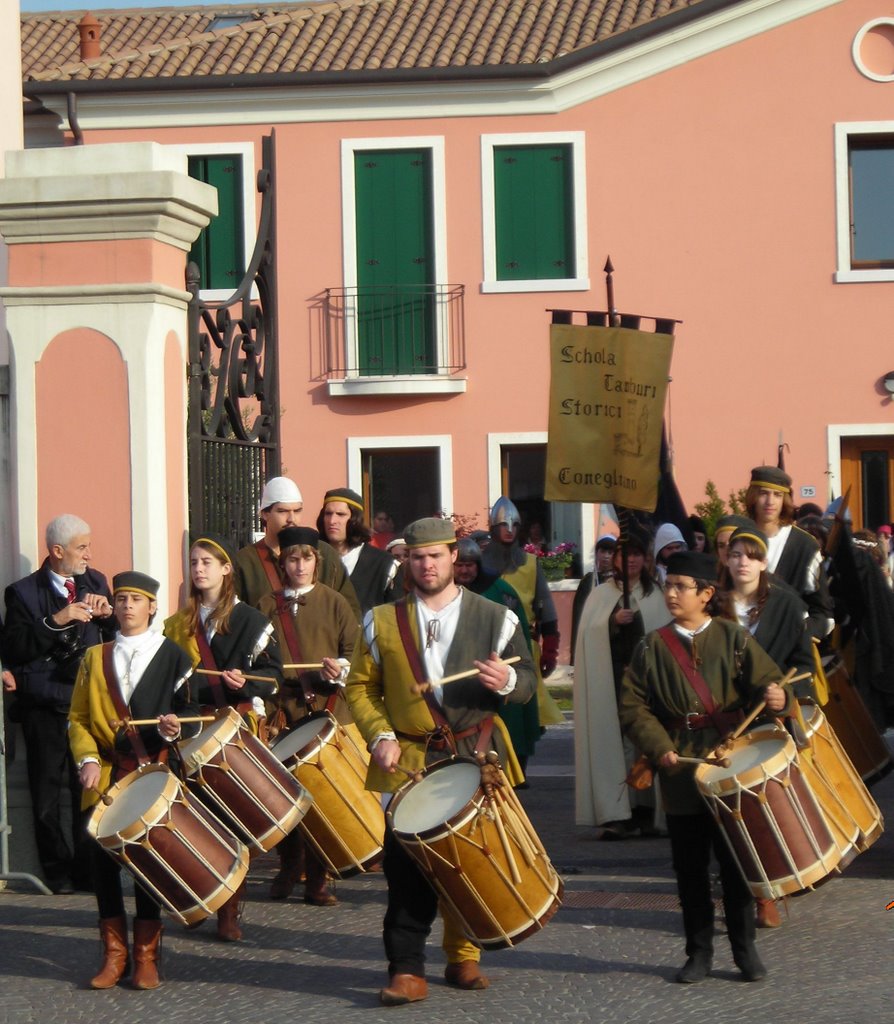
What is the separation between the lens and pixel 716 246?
75.4 feet

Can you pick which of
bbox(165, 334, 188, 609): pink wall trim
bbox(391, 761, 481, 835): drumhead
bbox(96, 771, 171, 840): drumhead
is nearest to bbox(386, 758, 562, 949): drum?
bbox(391, 761, 481, 835): drumhead

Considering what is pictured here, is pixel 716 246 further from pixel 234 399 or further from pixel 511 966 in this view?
pixel 511 966

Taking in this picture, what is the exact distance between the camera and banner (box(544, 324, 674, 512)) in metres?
9.19

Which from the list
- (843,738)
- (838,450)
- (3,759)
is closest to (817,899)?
(843,738)

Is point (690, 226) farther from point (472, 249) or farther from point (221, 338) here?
point (221, 338)

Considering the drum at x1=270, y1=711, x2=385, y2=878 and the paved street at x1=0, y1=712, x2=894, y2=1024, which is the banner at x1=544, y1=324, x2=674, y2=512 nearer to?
the drum at x1=270, y1=711, x2=385, y2=878

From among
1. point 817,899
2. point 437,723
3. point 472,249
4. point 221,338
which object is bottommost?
point 817,899

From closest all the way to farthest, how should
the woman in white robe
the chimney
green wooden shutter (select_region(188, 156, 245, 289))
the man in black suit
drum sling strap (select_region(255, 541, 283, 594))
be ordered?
the man in black suit
drum sling strap (select_region(255, 541, 283, 594))
the woman in white robe
green wooden shutter (select_region(188, 156, 245, 289))
the chimney

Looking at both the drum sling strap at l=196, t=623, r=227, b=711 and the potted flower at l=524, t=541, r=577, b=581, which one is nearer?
the drum sling strap at l=196, t=623, r=227, b=711

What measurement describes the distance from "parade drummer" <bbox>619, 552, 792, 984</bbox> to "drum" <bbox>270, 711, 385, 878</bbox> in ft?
4.89

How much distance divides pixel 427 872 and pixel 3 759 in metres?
2.95

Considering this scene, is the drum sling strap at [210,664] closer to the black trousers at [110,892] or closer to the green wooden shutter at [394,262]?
the black trousers at [110,892]

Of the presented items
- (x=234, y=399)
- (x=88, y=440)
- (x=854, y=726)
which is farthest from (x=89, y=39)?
(x=854, y=726)

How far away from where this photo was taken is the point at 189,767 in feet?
24.7
